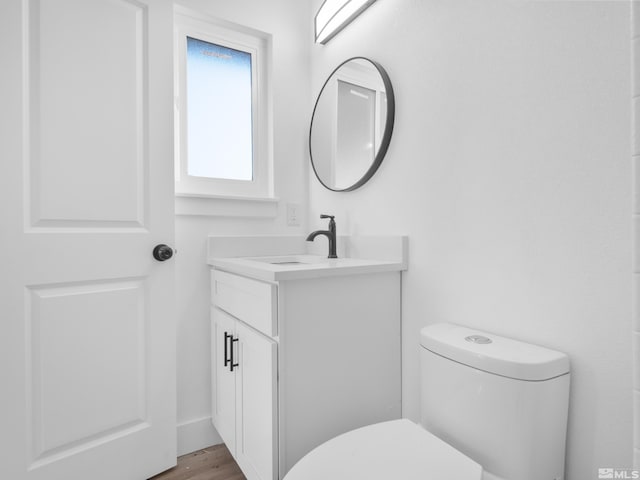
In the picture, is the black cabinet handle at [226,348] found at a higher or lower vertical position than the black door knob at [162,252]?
lower

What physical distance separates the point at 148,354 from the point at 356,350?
825 millimetres

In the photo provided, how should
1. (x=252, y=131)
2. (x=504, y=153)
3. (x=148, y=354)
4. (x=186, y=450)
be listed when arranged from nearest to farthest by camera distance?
(x=504, y=153), (x=148, y=354), (x=186, y=450), (x=252, y=131)

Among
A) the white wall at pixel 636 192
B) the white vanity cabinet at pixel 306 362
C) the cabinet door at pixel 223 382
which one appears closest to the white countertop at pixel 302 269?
the white vanity cabinet at pixel 306 362

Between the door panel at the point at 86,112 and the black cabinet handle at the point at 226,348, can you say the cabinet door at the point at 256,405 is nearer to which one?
the black cabinet handle at the point at 226,348

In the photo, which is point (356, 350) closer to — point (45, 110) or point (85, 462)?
point (85, 462)

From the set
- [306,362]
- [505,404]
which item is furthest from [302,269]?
[505,404]

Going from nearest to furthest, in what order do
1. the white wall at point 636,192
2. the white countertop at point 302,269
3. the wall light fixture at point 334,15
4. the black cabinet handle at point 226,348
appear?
the white wall at point 636,192
the white countertop at point 302,269
the black cabinet handle at point 226,348
the wall light fixture at point 334,15

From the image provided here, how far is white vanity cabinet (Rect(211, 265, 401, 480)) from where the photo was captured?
3.43 feet

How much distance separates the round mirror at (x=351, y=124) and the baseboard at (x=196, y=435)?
1.25m

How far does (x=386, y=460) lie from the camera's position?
772 millimetres

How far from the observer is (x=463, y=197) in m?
1.09

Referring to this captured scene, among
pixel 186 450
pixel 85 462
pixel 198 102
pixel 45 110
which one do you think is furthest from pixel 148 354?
pixel 198 102

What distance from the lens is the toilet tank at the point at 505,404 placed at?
0.77 m

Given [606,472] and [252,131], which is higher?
[252,131]
